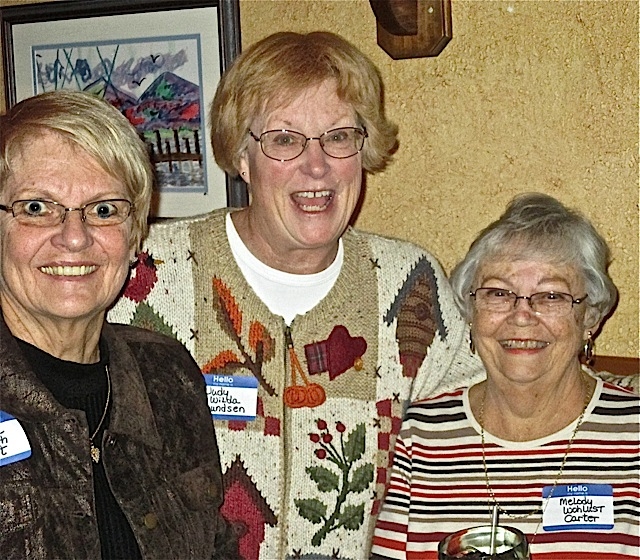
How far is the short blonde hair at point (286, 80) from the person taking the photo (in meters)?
2.09

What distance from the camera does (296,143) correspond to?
209 centimetres

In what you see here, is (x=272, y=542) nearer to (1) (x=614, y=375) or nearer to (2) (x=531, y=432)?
(2) (x=531, y=432)

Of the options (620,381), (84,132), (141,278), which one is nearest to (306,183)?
(141,278)

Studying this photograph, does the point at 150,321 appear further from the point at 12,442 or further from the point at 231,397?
the point at 12,442

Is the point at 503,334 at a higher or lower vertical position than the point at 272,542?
higher

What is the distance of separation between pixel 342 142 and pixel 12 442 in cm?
93

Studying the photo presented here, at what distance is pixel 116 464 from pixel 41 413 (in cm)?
16

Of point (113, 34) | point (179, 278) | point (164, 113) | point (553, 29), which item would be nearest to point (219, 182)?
point (164, 113)

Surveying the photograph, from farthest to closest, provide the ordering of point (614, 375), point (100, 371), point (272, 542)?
point (614, 375) → point (272, 542) → point (100, 371)

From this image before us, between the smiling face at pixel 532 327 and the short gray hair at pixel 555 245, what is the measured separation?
0.02 m

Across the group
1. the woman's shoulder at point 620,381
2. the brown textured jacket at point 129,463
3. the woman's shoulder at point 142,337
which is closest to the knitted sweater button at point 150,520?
the brown textured jacket at point 129,463

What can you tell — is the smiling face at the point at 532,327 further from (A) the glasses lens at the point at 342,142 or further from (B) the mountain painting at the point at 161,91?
(B) the mountain painting at the point at 161,91

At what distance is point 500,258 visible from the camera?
216 centimetres

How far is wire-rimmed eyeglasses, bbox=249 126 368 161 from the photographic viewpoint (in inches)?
82.1
